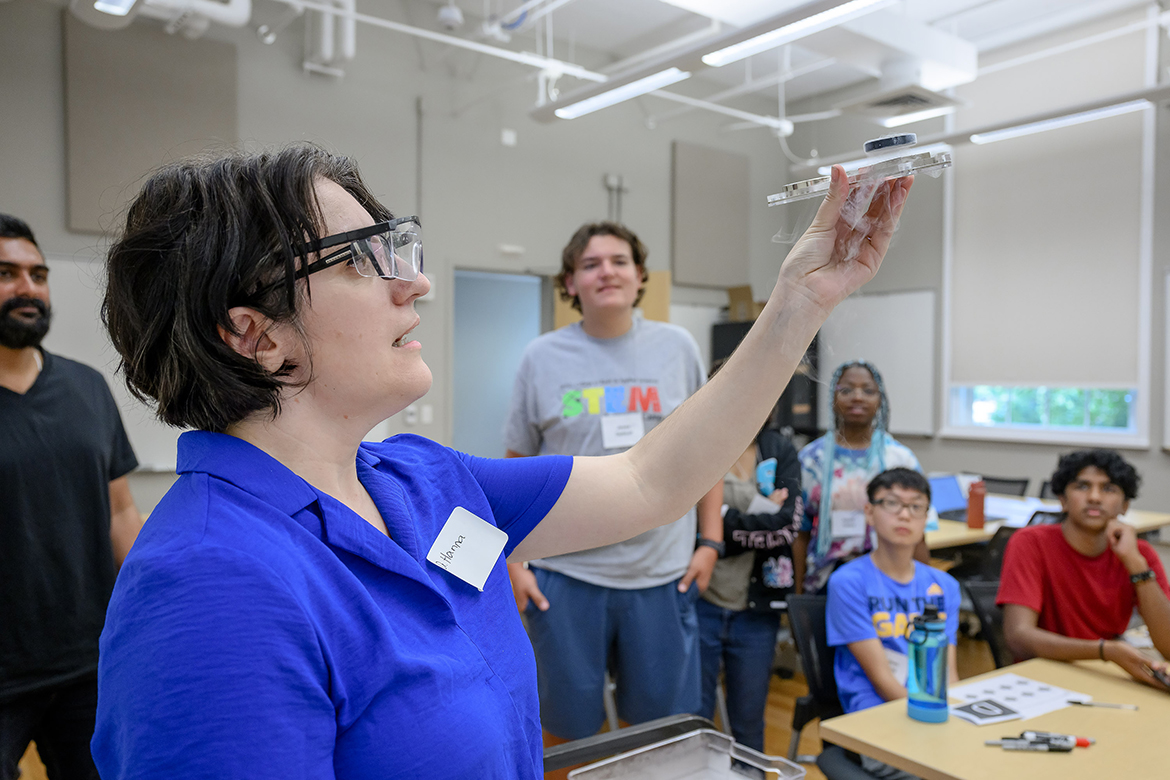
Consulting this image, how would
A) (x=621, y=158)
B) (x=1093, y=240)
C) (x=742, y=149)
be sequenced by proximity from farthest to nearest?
(x=742, y=149) < (x=621, y=158) < (x=1093, y=240)

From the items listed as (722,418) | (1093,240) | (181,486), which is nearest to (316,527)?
(181,486)

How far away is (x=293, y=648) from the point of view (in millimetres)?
611

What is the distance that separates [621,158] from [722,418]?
6.22 meters

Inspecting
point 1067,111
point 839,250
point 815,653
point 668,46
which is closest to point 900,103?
point 1067,111

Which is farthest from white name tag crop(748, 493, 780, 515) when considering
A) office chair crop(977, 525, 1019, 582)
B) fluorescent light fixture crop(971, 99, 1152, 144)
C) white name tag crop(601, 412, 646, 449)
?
fluorescent light fixture crop(971, 99, 1152, 144)

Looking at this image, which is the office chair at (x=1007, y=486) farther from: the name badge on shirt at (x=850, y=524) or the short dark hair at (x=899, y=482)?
the short dark hair at (x=899, y=482)

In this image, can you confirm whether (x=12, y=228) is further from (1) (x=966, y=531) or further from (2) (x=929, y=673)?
(1) (x=966, y=531)

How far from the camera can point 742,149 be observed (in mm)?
7652

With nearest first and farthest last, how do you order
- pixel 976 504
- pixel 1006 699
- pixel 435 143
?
1. pixel 1006 699
2. pixel 976 504
3. pixel 435 143

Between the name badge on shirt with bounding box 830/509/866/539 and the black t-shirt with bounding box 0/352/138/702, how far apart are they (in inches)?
93.0

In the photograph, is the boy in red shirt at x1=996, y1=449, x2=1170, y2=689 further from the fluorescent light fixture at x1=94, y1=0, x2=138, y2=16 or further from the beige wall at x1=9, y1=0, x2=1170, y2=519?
the fluorescent light fixture at x1=94, y1=0, x2=138, y2=16

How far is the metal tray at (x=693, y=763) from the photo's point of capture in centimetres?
114

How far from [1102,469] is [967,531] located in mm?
1700

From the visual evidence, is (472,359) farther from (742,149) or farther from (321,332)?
(321,332)
